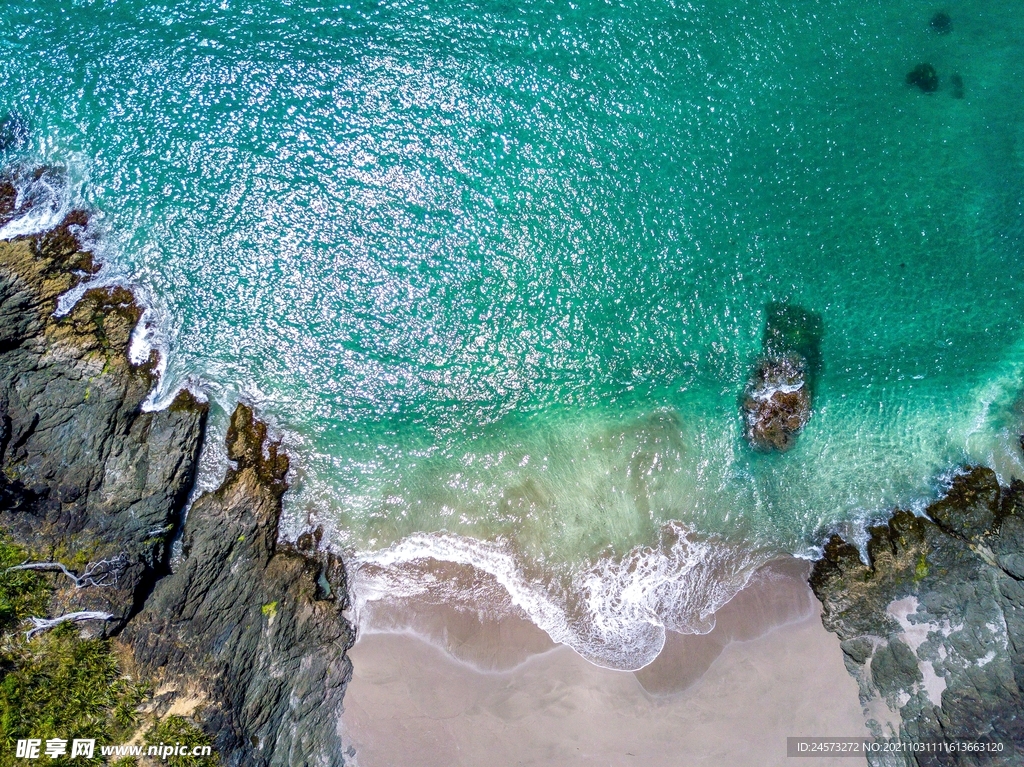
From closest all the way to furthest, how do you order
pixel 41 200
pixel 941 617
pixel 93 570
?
pixel 93 570
pixel 941 617
pixel 41 200

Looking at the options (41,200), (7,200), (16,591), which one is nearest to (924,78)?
(41,200)

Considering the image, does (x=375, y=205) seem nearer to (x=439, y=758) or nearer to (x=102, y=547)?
(x=102, y=547)

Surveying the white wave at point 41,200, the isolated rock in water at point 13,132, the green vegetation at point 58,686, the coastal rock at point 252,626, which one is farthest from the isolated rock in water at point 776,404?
the isolated rock in water at point 13,132

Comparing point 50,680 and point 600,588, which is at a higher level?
point 600,588

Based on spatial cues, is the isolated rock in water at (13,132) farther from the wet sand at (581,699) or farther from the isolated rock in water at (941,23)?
the isolated rock in water at (941,23)

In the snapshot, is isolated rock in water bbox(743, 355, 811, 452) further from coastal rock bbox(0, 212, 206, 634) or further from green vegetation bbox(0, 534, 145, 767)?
green vegetation bbox(0, 534, 145, 767)

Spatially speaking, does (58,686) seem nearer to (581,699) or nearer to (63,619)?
(63,619)

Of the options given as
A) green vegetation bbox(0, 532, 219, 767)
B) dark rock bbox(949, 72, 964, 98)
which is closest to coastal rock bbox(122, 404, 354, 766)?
green vegetation bbox(0, 532, 219, 767)
